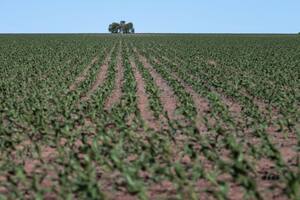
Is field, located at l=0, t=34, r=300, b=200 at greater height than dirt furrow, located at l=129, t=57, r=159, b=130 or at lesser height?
greater

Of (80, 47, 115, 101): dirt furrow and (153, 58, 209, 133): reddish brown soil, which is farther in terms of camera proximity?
(80, 47, 115, 101): dirt furrow

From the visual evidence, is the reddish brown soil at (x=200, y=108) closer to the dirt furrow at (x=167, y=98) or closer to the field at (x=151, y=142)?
the field at (x=151, y=142)

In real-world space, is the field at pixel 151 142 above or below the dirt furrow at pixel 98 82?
above

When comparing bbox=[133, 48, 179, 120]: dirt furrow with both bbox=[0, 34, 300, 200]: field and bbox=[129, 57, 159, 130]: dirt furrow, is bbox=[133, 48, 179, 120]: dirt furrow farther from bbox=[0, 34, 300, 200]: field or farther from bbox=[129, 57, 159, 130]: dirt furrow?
bbox=[129, 57, 159, 130]: dirt furrow

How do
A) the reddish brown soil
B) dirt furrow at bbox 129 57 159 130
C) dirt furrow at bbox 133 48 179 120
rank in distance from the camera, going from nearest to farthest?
the reddish brown soil, dirt furrow at bbox 129 57 159 130, dirt furrow at bbox 133 48 179 120

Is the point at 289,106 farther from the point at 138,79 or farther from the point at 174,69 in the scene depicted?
the point at 174,69

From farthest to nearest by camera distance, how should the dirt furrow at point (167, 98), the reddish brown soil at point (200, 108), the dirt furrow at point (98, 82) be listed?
the dirt furrow at point (98, 82) < the dirt furrow at point (167, 98) < the reddish brown soil at point (200, 108)
